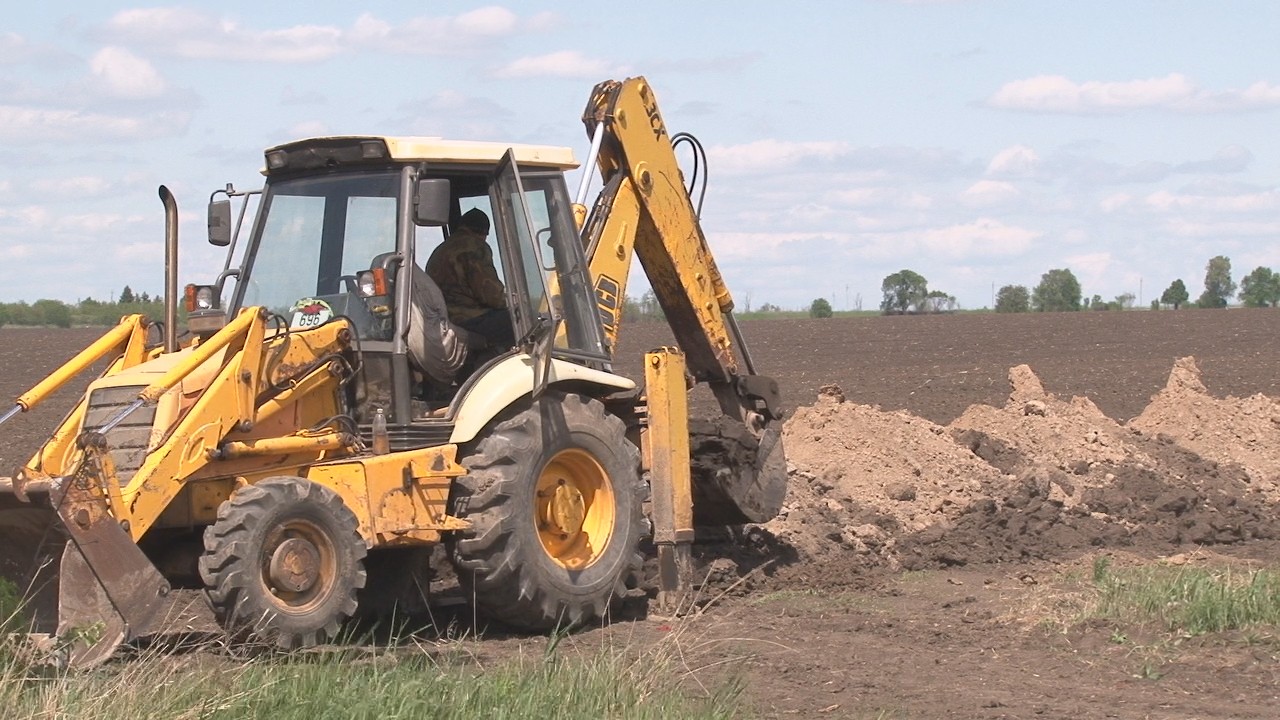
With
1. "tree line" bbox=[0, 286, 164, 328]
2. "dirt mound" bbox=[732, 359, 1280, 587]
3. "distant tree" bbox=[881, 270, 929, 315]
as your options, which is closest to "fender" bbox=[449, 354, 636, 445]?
"dirt mound" bbox=[732, 359, 1280, 587]

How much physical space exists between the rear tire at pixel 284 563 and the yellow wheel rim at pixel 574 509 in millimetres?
1338

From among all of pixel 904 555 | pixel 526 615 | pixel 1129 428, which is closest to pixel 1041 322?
pixel 1129 428

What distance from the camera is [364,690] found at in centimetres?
635

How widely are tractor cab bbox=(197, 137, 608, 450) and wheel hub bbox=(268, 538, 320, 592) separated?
3.20 ft

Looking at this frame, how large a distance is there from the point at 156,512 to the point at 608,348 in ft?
10.6

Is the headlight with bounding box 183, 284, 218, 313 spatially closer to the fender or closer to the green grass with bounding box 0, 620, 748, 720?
the fender

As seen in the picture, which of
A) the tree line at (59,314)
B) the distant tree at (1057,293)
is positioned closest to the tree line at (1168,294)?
the distant tree at (1057,293)

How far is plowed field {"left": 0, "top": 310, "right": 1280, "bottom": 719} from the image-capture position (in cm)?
754

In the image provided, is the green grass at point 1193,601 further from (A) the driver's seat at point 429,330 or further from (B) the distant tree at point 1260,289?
(B) the distant tree at point 1260,289

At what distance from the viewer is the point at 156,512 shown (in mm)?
7602

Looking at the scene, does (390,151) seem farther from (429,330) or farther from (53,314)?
(53,314)

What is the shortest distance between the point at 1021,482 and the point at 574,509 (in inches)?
204

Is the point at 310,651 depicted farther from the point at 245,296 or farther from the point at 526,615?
the point at 245,296

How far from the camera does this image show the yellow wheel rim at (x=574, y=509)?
30.1 ft
